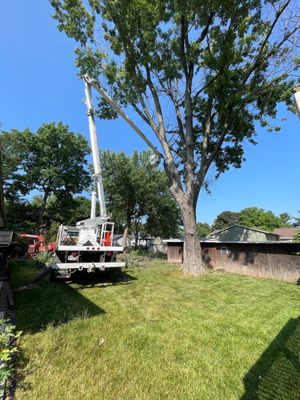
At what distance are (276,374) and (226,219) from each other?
64137 millimetres

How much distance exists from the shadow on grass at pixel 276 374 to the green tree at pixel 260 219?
171ft

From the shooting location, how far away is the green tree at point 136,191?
2428 centimetres

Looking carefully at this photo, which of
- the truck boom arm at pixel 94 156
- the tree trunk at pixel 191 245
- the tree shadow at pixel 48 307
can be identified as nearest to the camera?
Answer: the tree shadow at pixel 48 307

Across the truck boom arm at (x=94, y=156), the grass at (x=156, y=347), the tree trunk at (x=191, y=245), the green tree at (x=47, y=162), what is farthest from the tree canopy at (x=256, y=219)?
the grass at (x=156, y=347)

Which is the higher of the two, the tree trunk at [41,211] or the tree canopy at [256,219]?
the tree canopy at [256,219]

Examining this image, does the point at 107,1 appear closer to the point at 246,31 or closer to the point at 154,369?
the point at 246,31

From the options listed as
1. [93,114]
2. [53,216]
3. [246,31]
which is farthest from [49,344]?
[53,216]

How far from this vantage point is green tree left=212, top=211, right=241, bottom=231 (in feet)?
203

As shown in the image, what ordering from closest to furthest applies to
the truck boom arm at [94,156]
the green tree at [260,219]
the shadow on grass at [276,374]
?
1. the shadow on grass at [276,374]
2. the truck boom arm at [94,156]
3. the green tree at [260,219]

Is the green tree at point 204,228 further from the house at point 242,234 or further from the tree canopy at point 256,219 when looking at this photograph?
the house at point 242,234

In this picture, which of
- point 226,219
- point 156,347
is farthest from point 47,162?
point 226,219

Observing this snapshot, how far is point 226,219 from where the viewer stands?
63.6 m

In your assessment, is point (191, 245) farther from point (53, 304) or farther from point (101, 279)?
point (53, 304)

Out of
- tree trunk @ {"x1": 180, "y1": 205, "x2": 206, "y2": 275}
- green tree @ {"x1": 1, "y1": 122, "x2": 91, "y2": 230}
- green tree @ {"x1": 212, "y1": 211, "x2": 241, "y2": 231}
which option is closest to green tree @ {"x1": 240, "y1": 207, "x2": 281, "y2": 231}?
green tree @ {"x1": 212, "y1": 211, "x2": 241, "y2": 231}
